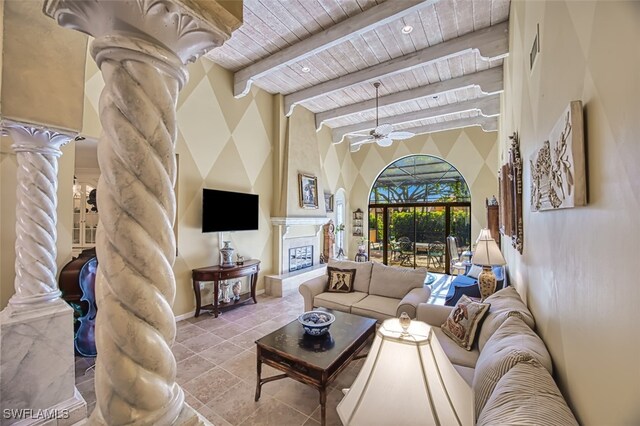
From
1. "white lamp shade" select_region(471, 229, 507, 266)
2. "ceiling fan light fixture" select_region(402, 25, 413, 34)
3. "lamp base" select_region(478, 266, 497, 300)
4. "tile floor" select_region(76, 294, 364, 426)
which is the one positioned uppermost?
"ceiling fan light fixture" select_region(402, 25, 413, 34)

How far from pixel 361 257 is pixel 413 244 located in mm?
1580

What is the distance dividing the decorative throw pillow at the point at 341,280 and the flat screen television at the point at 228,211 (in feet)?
6.04

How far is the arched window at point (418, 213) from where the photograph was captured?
22.9 ft

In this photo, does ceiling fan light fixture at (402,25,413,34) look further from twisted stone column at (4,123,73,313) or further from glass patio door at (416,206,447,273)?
glass patio door at (416,206,447,273)

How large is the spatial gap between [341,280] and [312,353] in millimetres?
1766

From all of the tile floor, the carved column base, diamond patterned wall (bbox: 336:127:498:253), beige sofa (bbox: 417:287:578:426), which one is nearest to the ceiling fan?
diamond patterned wall (bbox: 336:127:498:253)

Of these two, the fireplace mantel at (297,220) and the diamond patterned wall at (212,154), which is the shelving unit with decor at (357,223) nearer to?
the fireplace mantel at (297,220)

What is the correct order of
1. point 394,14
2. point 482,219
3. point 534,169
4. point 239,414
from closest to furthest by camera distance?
point 534,169 → point 239,414 → point 394,14 → point 482,219

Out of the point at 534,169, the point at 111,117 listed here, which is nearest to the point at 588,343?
the point at 534,169

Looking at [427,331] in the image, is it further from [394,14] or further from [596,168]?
[394,14]

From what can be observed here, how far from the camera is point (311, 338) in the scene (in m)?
2.38

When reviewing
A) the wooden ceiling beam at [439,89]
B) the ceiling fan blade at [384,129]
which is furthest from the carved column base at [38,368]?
the wooden ceiling beam at [439,89]

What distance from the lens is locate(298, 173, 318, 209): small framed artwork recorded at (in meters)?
5.80

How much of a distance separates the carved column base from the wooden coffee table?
1448mm
